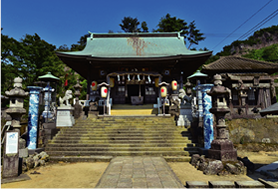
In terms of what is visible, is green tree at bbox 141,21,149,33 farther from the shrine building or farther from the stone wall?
the stone wall

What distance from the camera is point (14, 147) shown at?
563 cm

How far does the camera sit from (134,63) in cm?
1592

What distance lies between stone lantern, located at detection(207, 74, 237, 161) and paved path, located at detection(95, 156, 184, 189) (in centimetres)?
207

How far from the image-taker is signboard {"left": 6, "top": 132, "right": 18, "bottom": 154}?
18.2 feet

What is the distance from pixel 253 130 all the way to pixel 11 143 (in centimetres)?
1226

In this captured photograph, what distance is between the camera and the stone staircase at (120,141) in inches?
311

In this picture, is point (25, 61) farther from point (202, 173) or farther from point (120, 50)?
point (202, 173)

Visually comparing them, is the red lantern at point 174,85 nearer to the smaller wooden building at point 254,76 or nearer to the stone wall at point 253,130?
the smaller wooden building at point 254,76

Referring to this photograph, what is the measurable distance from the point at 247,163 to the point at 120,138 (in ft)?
19.3

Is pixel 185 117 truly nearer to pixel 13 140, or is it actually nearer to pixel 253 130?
pixel 253 130

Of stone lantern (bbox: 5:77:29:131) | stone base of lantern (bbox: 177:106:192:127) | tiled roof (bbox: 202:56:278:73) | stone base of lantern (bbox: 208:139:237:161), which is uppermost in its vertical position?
tiled roof (bbox: 202:56:278:73)

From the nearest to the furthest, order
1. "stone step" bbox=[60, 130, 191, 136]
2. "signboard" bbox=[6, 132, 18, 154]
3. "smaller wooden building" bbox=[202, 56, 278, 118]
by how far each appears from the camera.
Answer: "signboard" bbox=[6, 132, 18, 154]
"stone step" bbox=[60, 130, 191, 136]
"smaller wooden building" bbox=[202, 56, 278, 118]

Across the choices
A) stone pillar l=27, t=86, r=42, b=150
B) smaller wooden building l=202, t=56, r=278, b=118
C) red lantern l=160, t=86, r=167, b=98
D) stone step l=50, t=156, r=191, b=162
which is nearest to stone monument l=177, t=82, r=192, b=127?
red lantern l=160, t=86, r=167, b=98

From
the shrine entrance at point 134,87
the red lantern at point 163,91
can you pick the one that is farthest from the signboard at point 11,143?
the shrine entrance at point 134,87
